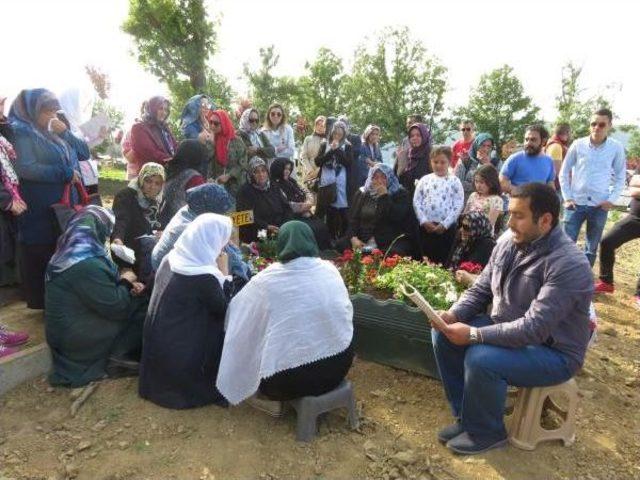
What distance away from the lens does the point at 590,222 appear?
5.65 meters

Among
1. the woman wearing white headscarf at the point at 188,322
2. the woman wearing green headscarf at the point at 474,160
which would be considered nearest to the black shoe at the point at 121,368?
the woman wearing white headscarf at the point at 188,322

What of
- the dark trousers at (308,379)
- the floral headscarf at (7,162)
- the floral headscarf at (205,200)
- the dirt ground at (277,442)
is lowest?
A: the dirt ground at (277,442)

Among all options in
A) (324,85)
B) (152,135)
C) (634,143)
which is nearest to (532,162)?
(152,135)

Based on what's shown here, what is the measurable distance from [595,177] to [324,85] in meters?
20.5

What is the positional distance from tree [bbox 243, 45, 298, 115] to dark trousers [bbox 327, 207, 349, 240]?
2032cm

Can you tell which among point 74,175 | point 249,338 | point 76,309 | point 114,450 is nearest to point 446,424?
point 249,338

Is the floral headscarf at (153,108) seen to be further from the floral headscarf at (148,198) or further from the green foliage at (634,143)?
the green foliage at (634,143)

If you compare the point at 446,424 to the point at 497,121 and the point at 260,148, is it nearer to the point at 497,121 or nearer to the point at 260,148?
the point at 260,148

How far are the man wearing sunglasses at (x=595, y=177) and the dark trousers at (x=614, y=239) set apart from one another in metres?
0.11

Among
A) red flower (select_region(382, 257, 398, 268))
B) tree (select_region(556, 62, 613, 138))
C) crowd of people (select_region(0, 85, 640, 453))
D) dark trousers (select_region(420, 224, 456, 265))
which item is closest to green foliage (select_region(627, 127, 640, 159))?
tree (select_region(556, 62, 613, 138))

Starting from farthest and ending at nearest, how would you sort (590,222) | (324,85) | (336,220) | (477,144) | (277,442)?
(324,85), (336,220), (477,144), (590,222), (277,442)

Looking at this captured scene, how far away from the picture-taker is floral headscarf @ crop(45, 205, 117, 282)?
3271 millimetres

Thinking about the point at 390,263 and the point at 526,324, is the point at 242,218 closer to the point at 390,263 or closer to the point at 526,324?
the point at 390,263

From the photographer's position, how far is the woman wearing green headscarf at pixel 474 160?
6562mm
